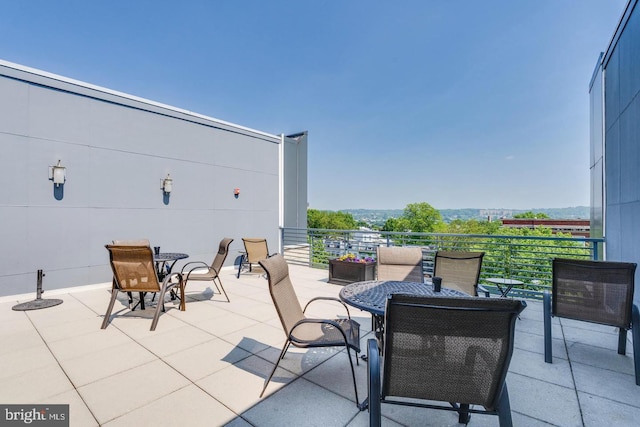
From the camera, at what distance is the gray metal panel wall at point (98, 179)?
4.61 meters

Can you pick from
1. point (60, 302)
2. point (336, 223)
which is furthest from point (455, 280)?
point (336, 223)

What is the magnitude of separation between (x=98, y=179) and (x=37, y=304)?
7.37ft

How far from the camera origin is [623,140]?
4.19 meters

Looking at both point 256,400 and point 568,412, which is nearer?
point 568,412

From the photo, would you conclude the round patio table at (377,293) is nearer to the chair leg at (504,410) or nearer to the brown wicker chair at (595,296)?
the chair leg at (504,410)

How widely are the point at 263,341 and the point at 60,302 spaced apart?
3590 millimetres

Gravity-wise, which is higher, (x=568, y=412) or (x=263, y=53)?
(x=263, y=53)

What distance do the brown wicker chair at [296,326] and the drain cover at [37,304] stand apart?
4040 millimetres

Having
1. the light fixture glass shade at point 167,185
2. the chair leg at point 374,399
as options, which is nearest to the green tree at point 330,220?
the light fixture glass shade at point 167,185

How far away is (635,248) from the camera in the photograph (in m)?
3.51

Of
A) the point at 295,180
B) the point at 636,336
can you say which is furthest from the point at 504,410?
the point at 295,180

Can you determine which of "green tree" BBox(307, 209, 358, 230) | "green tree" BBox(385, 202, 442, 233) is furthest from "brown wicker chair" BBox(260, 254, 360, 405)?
"green tree" BBox(307, 209, 358, 230)

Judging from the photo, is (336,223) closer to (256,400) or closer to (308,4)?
(308,4)

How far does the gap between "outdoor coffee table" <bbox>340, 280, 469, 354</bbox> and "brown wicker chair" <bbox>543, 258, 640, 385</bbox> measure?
107cm
